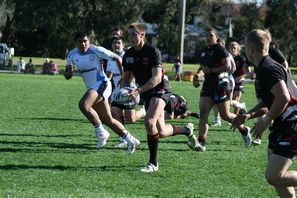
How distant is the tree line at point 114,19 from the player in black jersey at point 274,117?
180 ft

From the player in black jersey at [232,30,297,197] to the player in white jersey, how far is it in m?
4.30

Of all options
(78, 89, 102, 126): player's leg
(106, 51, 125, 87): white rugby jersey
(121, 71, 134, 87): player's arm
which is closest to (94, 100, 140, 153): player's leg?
(78, 89, 102, 126): player's leg

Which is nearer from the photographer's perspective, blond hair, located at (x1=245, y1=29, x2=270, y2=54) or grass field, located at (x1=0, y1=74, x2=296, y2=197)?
blond hair, located at (x1=245, y1=29, x2=270, y2=54)

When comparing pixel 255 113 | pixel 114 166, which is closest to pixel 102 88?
pixel 114 166

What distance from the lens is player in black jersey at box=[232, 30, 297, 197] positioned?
560 centimetres

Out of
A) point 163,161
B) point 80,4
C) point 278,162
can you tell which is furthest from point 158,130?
point 80,4

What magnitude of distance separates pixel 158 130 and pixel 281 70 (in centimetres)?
367

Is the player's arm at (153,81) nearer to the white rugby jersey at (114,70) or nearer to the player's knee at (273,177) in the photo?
the player's knee at (273,177)

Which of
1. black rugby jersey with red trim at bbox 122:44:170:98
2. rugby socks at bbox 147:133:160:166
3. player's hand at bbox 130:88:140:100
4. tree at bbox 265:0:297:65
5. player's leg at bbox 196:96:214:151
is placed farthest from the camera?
tree at bbox 265:0:297:65

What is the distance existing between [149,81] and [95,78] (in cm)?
191

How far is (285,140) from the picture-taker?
18.9ft

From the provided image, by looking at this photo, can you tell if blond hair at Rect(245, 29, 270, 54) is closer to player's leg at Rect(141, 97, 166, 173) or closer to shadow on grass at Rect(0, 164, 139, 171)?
player's leg at Rect(141, 97, 166, 173)

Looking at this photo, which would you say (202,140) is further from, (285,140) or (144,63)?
(285,140)

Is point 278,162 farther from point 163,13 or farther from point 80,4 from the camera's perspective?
point 163,13
